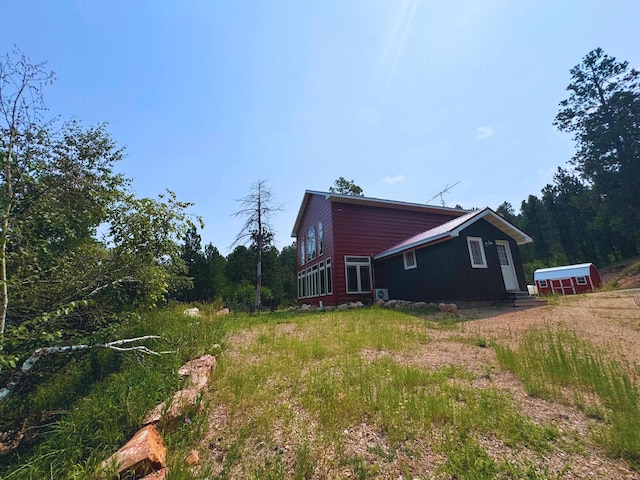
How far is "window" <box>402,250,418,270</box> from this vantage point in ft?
38.7

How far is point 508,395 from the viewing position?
120 inches

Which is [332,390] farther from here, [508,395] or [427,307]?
[427,307]

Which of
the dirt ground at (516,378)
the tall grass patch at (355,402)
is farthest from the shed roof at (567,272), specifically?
the tall grass patch at (355,402)

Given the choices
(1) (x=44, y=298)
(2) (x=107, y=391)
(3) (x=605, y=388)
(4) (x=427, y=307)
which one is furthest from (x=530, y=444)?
(4) (x=427, y=307)

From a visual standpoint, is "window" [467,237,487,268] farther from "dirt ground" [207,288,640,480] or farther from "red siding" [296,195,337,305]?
"red siding" [296,195,337,305]

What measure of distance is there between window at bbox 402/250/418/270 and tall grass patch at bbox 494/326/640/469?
7022mm

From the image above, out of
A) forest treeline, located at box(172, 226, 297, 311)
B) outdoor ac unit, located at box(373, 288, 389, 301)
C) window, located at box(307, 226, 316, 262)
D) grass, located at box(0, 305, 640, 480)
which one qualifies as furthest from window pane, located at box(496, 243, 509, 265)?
forest treeline, located at box(172, 226, 297, 311)

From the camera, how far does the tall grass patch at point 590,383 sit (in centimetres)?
222

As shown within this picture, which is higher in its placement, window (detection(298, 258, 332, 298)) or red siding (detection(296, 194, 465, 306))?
red siding (detection(296, 194, 465, 306))

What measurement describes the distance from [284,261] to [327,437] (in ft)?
123

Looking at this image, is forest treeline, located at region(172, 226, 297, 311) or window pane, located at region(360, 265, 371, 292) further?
forest treeline, located at region(172, 226, 297, 311)

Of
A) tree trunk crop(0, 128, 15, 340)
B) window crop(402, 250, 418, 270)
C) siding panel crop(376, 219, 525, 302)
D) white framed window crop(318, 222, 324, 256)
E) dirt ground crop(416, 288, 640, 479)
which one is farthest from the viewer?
white framed window crop(318, 222, 324, 256)

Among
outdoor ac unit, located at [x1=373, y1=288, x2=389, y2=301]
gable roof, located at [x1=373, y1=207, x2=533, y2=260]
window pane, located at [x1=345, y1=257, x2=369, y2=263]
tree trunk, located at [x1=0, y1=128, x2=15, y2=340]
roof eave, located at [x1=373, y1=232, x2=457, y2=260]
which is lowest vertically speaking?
outdoor ac unit, located at [x1=373, y1=288, x2=389, y2=301]

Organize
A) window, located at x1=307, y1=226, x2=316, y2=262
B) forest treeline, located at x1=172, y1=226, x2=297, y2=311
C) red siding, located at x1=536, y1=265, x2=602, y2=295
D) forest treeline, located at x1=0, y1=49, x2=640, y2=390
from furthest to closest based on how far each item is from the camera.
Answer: red siding, located at x1=536, y1=265, x2=602, y2=295 → window, located at x1=307, y1=226, x2=316, y2=262 → forest treeline, located at x1=172, y1=226, x2=297, y2=311 → forest treeline, located at x1=0, y1=49, x2=640, y2=390
